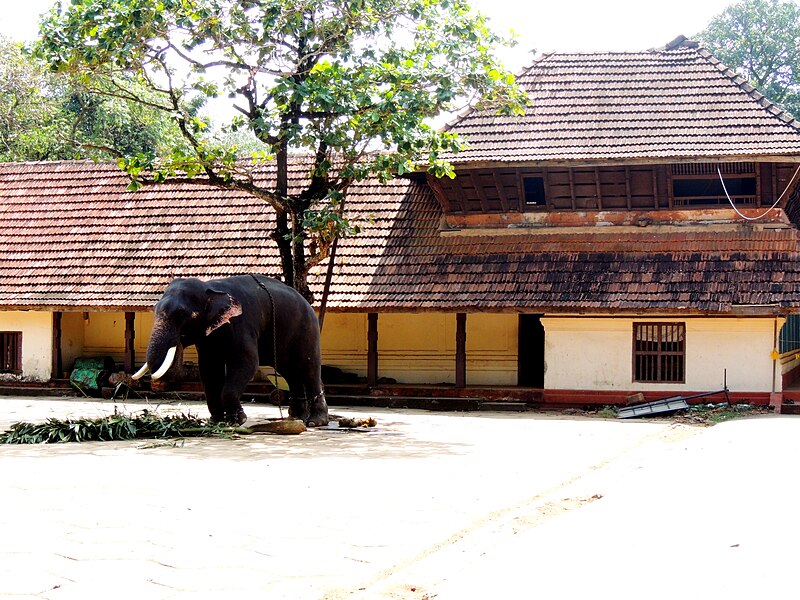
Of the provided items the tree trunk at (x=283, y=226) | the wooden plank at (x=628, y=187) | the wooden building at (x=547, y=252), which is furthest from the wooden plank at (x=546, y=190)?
the tree trunk at (x=283, y=226)

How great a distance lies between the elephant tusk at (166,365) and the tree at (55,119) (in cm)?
1553

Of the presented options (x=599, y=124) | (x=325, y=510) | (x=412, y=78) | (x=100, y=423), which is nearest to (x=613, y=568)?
(x=325, y=510)

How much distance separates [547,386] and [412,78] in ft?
21.1

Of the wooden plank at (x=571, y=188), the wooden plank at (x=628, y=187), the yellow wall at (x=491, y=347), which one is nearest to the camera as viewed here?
the yellow wall at (x=491, y=347)

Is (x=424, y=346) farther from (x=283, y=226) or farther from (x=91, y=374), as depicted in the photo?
(x=91, y=374)

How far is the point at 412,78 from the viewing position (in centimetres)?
1336

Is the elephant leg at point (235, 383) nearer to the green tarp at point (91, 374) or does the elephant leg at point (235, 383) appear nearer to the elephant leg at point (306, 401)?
the elephant leg at point (306, 401)

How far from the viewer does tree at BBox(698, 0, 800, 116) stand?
117 ft

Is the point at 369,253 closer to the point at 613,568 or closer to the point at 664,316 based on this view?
the point at 664,316

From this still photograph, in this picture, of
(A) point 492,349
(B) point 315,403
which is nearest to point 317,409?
(B) point 315,403

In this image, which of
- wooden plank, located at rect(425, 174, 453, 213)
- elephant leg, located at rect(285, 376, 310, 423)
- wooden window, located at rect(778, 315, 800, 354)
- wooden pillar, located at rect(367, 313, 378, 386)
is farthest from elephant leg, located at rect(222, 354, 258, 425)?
wooden window, located at rect(778, 315, 800, 354)

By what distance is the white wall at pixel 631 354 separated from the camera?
53.8 ft

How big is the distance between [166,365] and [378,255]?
7.74 meters

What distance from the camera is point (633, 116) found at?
58.7 feet
